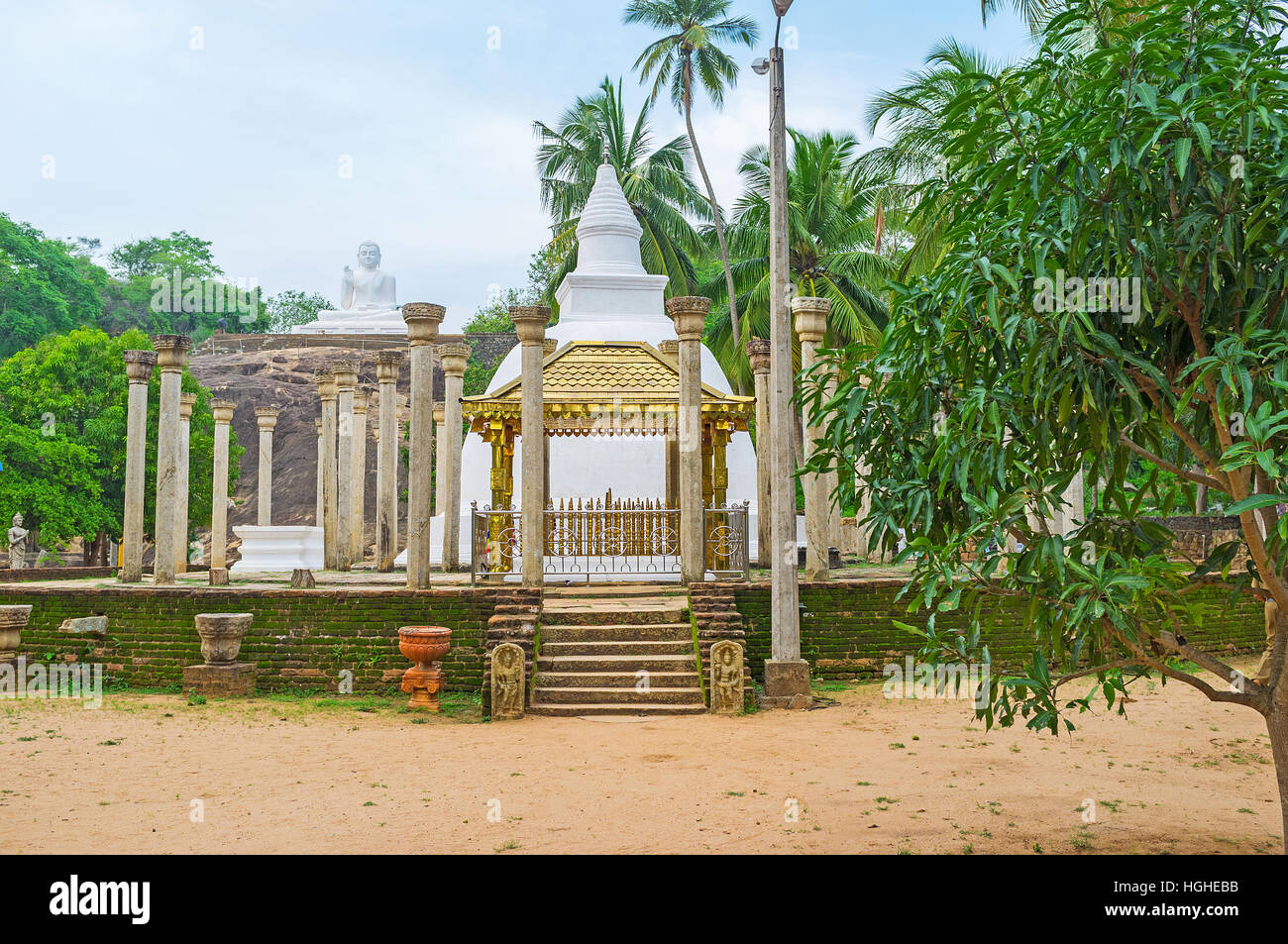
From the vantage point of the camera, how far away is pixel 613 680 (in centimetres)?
1036

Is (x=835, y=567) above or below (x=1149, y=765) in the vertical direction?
above

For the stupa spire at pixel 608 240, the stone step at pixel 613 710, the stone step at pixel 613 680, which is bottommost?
the stone step at pixel 613 710

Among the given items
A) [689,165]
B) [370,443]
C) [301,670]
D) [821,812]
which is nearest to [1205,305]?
[821,812]

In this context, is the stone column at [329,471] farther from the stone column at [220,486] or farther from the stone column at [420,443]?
the stone column at [420,443]

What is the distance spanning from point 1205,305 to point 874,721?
6.14 m

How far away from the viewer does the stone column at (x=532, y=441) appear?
1161 cm

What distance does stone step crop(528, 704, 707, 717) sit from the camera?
393 inches

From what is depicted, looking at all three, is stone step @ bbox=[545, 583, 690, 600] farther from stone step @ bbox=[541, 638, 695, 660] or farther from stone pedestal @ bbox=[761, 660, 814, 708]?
stone pedestal @ bbox=[761, 660, 814, 708]

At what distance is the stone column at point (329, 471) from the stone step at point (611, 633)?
22.6 ft

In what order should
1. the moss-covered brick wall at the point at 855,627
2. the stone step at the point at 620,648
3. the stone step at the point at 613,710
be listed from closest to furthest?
the stone step at the point at 613,710
the stone step at the point at 620,648
the moss-covered brick wall at the point at 855,627

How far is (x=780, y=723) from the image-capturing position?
31.6 feet

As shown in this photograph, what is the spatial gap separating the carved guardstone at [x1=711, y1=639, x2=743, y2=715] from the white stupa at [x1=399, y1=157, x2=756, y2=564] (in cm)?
757

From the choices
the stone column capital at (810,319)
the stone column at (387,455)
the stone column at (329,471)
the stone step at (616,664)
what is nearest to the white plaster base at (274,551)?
the stone column at (329,471)

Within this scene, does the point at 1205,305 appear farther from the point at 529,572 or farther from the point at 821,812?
the point at 529,572
